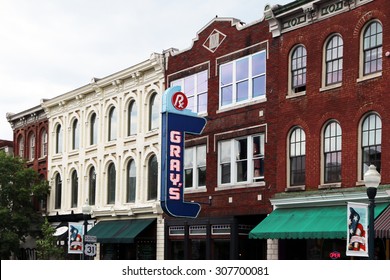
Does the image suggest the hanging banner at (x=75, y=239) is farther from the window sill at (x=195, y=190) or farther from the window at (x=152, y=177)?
the window sill at (x=195, y=190)

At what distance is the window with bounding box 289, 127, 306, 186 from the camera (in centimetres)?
2572

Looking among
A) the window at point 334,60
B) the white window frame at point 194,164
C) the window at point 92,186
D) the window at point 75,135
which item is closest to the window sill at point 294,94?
the window at point 334,60

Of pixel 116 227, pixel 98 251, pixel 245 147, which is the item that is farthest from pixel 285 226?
pixel 98 251

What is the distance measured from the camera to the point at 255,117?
28.0 meters

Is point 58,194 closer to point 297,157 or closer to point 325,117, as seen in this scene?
point 297,157

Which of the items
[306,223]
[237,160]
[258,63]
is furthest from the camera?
[237,160]

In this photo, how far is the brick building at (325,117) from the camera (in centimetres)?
2298

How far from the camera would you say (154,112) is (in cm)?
3484

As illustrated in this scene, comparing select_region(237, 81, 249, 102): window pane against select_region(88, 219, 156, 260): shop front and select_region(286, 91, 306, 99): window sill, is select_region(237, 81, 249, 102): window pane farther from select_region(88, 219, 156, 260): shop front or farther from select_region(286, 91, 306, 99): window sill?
select_region(88, 219, 156, 260): shop front

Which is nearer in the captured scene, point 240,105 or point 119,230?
point 240,105

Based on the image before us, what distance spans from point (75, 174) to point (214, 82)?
1466 centimetres

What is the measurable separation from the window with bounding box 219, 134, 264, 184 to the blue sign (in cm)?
195

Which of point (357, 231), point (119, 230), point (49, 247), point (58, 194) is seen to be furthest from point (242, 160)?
point (58, 194)

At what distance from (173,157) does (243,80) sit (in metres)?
4.52
